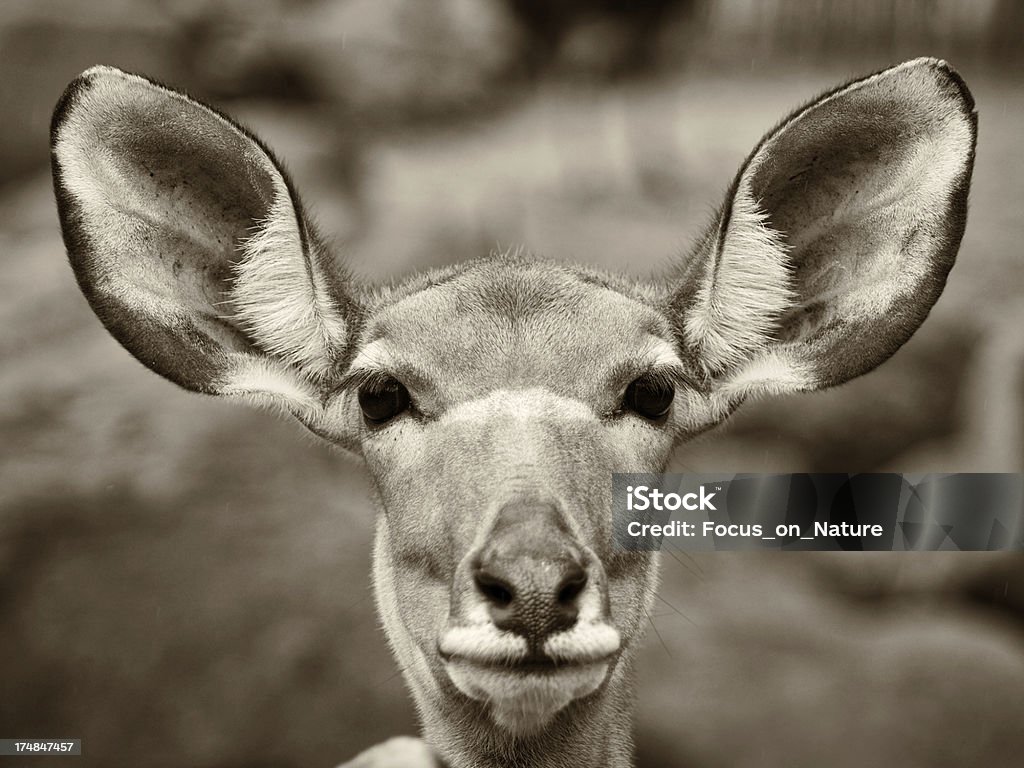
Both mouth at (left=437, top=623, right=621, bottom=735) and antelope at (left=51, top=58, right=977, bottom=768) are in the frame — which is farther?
antelope at (left=51, top=58, right=977, bottom=768)

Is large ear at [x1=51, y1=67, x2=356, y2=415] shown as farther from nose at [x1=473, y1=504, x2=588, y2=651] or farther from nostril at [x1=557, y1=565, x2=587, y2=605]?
nostril at [x1=557, y1=565, x2=587, y2=605]

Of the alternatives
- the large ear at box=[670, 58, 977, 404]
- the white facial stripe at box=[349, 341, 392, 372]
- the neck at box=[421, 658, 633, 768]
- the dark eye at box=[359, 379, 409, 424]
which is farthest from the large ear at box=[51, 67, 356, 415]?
the large ear at box=[670, 58, 977, 404]

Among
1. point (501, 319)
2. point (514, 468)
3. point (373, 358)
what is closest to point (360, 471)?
point (373, 358)

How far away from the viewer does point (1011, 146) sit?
18.4 ft

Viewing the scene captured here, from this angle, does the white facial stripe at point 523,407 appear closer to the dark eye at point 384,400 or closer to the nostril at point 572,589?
the dark eye at point 384,400

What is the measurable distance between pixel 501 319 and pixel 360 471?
2211mm

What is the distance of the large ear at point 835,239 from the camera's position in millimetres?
3432

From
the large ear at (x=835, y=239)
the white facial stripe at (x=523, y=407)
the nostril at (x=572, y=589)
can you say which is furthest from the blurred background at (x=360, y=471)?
the nostril at (x=572, y=589)

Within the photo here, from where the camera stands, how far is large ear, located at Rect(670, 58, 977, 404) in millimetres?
3432

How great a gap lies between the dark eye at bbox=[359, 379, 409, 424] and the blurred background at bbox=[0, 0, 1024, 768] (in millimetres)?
2446

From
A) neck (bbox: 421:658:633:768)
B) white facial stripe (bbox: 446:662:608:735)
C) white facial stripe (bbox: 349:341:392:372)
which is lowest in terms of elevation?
neck (bbox: 421:658:633:768)

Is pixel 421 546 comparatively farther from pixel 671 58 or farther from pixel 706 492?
pixel 671 58

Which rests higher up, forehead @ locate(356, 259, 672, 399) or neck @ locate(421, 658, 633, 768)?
forehead @ locate(356, 259, 672, 399)

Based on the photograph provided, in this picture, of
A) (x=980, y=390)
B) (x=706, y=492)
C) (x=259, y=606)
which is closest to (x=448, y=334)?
(x=706, y=492)
